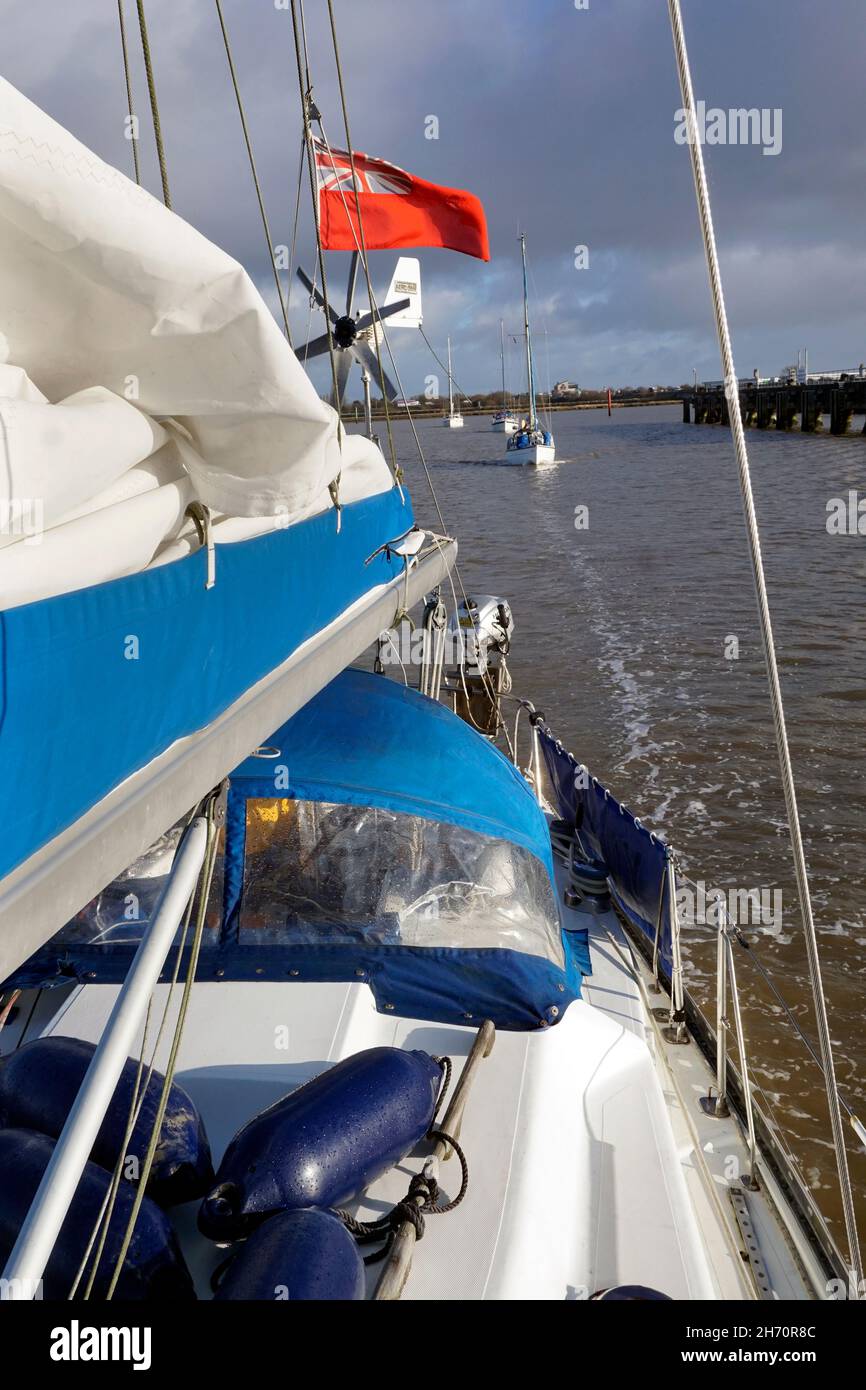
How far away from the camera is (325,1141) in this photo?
321cm

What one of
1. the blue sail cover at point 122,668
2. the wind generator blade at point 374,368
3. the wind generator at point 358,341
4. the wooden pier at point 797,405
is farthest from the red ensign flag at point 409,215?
the wooden pier at point 797,405

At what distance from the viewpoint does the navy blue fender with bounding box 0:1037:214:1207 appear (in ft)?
10.5

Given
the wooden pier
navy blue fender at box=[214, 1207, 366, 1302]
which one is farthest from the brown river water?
the wooden pier

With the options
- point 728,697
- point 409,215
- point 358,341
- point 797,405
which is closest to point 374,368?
point 358,341

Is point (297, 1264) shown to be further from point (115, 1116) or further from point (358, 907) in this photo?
point (358, 907)

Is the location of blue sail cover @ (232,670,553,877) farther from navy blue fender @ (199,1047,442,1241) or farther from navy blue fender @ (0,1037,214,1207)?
navy blue fender @ (0,1037,214,1207)

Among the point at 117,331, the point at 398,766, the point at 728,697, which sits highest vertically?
the point at 117,331

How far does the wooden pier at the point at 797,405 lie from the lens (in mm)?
66206

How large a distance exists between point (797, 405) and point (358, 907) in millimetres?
82469

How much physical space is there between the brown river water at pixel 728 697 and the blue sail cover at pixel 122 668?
19.2ft

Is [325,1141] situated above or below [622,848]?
above

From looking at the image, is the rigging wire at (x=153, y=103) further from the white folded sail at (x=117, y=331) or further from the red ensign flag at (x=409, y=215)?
the red ensign flag at (x=409, y=215)

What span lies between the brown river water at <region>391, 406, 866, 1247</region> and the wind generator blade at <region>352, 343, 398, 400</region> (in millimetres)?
5958

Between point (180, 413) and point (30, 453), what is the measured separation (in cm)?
59
